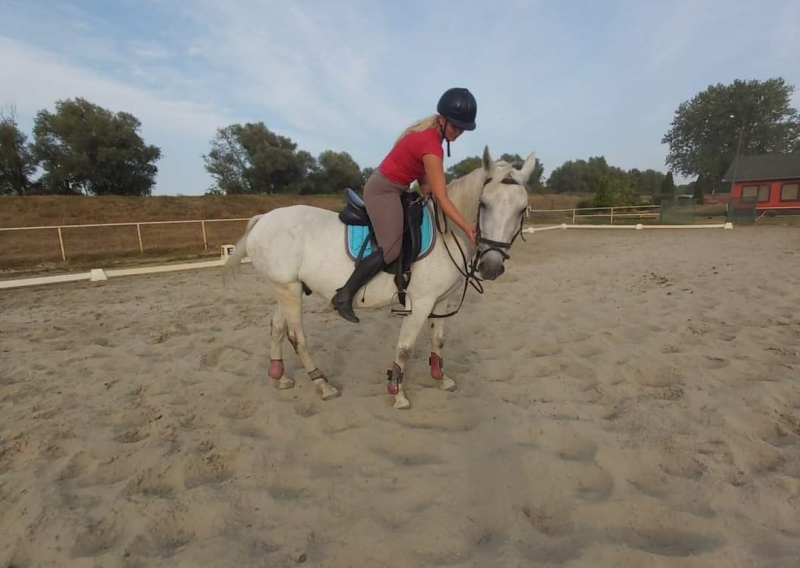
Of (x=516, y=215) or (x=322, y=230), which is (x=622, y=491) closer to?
(x=516, y=215)

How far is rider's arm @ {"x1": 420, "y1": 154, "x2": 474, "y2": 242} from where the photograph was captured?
102 inches

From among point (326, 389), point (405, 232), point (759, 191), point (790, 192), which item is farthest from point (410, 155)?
point (759, 191)

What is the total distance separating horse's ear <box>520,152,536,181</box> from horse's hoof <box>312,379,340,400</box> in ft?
7.55

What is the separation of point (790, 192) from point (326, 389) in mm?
48877

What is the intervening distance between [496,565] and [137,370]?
3.67 meters

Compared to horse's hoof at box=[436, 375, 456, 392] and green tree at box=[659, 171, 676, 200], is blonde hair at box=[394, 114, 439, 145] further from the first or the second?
green tree at box=[659, 171, 676, 200]

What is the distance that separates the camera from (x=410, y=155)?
9.01 ft

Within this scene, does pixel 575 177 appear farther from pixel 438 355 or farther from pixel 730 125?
pixel 438 355

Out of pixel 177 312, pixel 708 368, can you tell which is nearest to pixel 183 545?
pixel 708 368

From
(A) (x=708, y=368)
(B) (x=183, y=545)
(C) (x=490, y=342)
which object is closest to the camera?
(B) (x=183, y=545)

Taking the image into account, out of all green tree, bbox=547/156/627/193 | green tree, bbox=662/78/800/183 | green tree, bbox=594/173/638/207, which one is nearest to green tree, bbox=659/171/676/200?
green tree, bbox=594/173/638/207

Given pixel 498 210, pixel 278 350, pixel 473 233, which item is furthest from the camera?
pixel 278 350

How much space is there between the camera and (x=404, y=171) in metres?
2.85

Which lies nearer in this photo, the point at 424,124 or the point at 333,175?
the point at 424,124
